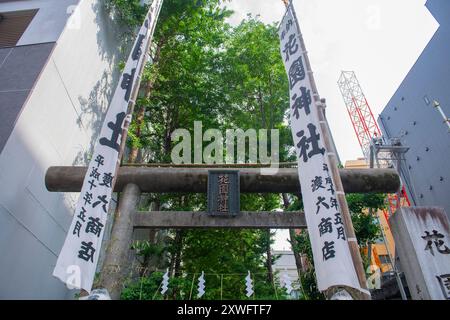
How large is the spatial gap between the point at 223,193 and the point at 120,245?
257cm

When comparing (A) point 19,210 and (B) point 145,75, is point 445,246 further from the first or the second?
(B) point 145,75

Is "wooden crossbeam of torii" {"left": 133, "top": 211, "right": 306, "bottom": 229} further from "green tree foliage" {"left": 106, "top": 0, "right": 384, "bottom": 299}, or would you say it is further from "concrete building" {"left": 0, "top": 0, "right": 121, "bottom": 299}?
"green tree foliage" {"left": 106, "top": 0, "right": 384, "bottom": 299}

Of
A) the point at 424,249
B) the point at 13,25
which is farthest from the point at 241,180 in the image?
the point at 13,25

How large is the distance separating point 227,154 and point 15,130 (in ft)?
31.1

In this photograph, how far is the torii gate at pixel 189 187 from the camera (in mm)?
7445

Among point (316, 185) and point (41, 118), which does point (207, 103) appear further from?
point (316, 185)

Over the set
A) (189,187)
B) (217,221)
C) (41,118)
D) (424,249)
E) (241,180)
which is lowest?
(424,249)

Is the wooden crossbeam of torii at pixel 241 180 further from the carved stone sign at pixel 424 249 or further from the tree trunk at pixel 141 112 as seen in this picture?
the tree trunk at pixel 141 112

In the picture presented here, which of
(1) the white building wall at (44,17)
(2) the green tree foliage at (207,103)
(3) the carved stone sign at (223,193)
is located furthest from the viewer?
(2) the green tree foliage at (207,103)

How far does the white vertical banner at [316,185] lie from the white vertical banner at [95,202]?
3.69 metres

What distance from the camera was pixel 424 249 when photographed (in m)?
6.62

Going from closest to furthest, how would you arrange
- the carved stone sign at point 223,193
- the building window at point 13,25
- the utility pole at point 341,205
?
the utility pole at point 341,205 < the carved stone sign at point 223,193 < the building window at point 13,25

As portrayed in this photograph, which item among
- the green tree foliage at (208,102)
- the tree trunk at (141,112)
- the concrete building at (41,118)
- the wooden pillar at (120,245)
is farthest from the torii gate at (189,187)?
the green tree foliage at (208,102)
